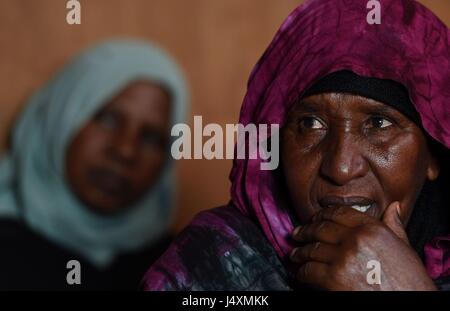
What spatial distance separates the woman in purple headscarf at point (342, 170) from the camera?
4.98ft

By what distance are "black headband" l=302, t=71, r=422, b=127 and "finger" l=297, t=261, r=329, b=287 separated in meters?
0.30

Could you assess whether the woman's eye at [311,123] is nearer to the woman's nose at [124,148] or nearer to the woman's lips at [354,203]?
the woman's lips at [354,203]

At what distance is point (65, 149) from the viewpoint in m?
4.20

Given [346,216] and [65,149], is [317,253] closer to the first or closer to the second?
[346,216]

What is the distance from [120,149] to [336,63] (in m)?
2.62

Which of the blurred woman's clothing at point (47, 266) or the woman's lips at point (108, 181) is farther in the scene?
the woman's lips at point (108, 181)

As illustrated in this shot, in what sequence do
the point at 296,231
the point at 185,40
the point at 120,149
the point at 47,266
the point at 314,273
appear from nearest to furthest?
the point at 314,273, the point at 296,231, the point at 47,266, the point at 120,149, the point at 185,40

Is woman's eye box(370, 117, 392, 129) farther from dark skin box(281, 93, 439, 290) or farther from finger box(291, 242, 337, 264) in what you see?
finger box(291, 242, 337, 264)

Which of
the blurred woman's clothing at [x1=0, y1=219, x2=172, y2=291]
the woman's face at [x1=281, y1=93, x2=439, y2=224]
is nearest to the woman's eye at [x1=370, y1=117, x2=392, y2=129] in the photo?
the woman's face at [x1=281, y1=93, x2=439, y2=224]

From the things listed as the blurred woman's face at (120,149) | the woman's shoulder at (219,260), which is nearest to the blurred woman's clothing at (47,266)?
the blurred woman's face at (120,149)

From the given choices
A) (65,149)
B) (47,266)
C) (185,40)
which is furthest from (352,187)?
(185,40)

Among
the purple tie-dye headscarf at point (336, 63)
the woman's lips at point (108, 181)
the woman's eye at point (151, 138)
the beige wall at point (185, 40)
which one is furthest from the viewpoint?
the beige wall at point (185, 40)

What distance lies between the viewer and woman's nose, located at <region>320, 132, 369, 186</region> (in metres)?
1.55
